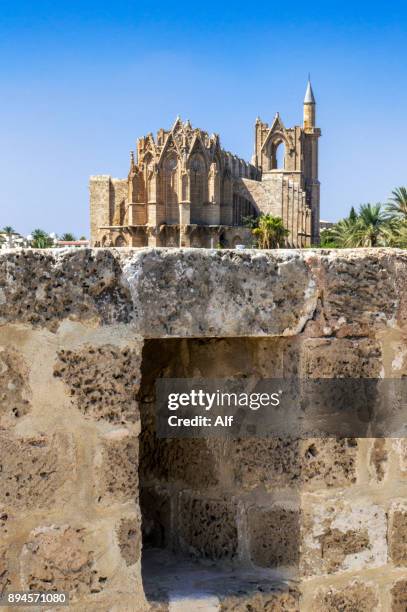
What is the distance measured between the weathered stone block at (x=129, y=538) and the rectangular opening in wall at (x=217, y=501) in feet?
0.35

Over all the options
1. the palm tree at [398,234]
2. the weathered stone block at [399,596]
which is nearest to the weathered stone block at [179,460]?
the weathered stone block at [399,596]

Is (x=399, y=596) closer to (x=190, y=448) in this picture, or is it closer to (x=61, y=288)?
(x=190, y=448)

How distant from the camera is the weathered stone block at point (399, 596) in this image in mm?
1933

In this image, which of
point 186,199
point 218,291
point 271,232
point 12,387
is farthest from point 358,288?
point 186,199

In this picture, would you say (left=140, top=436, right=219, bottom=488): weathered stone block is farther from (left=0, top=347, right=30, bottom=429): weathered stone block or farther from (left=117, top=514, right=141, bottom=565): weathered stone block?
(left=0, top=347, right=30, bottom=429): weathered stone block

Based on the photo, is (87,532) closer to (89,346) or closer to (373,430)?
(89,346)

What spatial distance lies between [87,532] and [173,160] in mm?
67213

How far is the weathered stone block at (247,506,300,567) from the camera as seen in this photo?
1.87 meters

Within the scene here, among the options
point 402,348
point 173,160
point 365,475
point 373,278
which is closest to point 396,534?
point 365,475

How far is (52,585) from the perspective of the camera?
165cm

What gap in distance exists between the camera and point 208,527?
2.00m

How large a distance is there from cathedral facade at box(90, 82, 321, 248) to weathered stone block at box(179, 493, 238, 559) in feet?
205

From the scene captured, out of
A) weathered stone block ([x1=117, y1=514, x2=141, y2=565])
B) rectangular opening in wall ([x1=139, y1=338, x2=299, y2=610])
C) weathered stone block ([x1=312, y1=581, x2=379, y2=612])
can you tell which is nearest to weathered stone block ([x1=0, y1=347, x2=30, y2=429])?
weathered stone block ([x1=117, y1=514, x2=141, y2=565])

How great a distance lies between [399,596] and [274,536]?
31 cm
